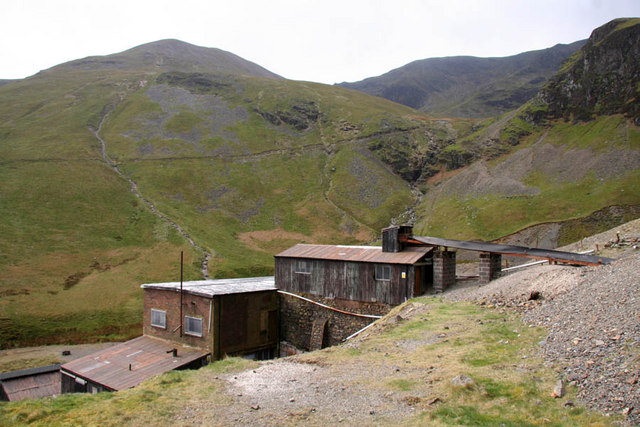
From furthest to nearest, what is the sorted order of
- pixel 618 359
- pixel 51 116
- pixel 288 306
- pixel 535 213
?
1. pixel 51 116
2. pixel 535 213
3. pixel 288 306
4. pixel 618 359

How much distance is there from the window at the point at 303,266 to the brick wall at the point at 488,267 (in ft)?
47.9

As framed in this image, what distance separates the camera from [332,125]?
129625 millimetres

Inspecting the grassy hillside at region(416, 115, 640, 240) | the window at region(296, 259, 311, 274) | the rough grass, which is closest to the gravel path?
the rough grass

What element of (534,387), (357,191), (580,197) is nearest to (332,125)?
(357,191)

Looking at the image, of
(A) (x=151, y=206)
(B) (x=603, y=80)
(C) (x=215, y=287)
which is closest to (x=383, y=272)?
(C) (x=215, y=287)

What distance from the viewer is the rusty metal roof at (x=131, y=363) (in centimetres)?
2712

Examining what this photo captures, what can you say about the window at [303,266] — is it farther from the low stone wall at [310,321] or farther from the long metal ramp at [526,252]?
the long metal ramp at [526,252]

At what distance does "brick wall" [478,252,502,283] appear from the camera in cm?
2891

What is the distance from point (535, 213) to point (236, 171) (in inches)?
2623

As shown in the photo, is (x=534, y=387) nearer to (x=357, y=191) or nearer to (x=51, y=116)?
(x=357, y=191)

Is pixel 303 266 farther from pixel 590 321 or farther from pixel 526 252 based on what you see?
pixel 590 321

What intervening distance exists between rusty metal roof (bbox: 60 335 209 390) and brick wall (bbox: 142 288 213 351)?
65cm

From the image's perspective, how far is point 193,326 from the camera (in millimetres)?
33219

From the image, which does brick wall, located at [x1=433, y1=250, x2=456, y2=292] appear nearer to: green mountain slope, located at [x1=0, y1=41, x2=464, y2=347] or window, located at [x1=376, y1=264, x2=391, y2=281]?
window, located at [x1=376, y1=264, x2=391, y2=281]
